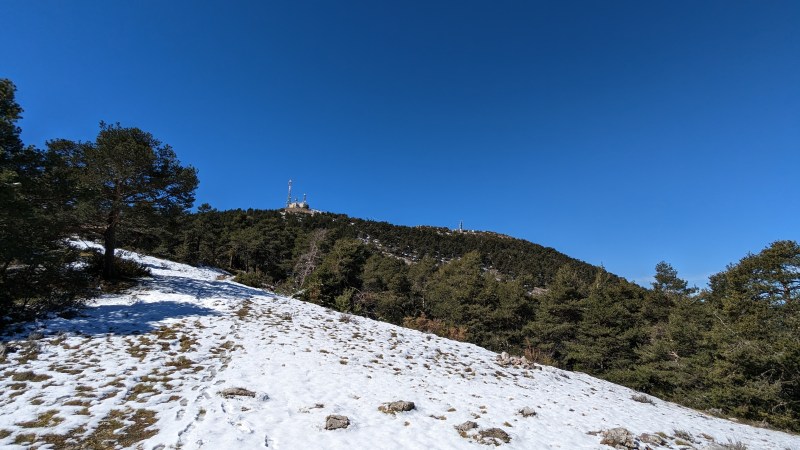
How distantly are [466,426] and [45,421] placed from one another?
7605mm

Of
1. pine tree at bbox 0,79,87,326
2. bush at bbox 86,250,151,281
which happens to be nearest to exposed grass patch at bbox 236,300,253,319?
pine tree at bbox 0,79,87,326

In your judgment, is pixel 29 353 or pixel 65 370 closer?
pixel 65 370

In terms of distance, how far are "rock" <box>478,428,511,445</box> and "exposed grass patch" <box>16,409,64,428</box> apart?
24.7 ft

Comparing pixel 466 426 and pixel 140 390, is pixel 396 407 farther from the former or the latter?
→ pixel 140 390

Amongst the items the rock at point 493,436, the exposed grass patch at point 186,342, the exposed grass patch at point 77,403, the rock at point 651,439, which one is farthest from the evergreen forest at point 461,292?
the rock at point 493,436

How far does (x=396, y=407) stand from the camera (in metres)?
7.66

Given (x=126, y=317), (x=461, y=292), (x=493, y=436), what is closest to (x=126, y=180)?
(x=126, y=317)

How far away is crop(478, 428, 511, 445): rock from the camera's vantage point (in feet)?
21.4

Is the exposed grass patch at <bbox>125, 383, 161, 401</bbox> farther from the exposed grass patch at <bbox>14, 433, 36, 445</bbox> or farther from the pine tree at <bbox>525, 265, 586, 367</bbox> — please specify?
the pine tree at <bbox>525, 265, 586, 367</bbox>

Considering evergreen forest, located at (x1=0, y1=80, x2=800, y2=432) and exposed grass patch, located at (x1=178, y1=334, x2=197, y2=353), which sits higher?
evergreen forest, located at (x1=0, y1=80, x2=800, y2=432)

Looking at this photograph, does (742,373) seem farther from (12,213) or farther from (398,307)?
(12,213)

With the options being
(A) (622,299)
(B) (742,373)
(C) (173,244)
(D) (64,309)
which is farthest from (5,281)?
(C) (173,244)

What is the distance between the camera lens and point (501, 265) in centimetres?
8925

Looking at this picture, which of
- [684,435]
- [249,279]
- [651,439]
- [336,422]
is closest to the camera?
[336,422]
